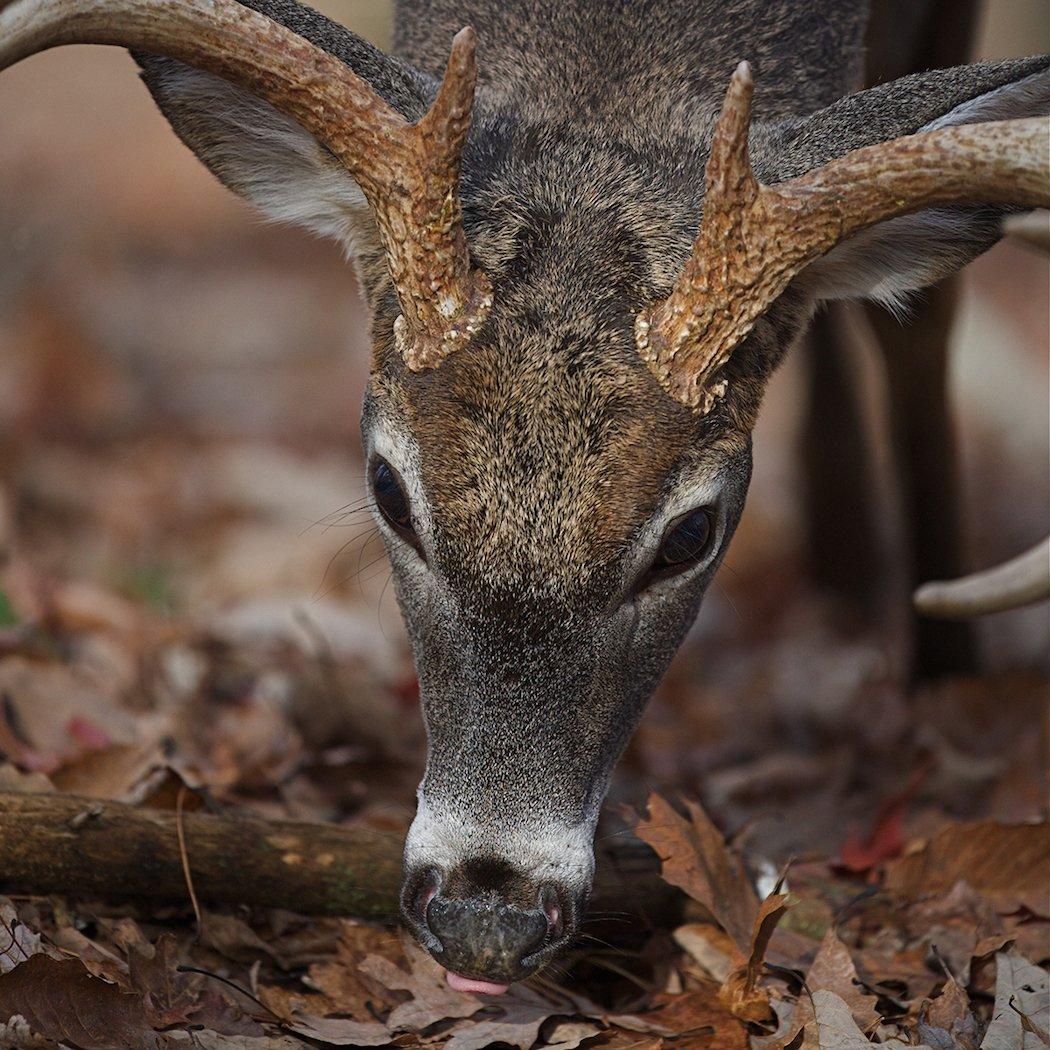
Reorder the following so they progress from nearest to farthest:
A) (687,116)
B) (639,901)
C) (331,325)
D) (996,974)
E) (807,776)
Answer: (996,974) → (639,901) → (687,116) → (807,776) → (331,325)

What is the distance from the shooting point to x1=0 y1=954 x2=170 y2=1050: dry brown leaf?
357 cm

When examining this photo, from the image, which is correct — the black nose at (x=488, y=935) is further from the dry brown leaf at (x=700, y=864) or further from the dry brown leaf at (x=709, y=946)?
the dry brown leaf at (x=709, y=946)

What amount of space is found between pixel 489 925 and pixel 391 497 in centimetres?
124

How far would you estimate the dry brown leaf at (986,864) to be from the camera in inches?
193

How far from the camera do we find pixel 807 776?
6836 millimetres

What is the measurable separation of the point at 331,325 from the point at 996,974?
9.47 meters

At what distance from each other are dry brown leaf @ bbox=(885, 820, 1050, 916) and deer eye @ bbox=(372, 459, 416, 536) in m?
2.21

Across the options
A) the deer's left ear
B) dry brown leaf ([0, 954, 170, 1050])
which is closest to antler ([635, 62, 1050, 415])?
the deer's left ear

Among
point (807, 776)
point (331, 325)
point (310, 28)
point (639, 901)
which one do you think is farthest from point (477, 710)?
point (331, 325)

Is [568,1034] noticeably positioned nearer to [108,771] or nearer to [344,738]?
[108,771]

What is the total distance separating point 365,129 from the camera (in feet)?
13.2

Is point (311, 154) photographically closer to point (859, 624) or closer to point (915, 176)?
point (915, 176)

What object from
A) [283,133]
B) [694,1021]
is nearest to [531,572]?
[694,1021]

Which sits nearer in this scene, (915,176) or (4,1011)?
(4,1011)
